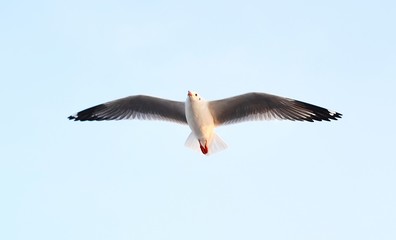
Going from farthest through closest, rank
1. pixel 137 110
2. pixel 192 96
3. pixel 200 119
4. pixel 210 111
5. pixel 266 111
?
1. pixel 137 110
2. pixel 266 111
3. pixel 210 111
4. pixel 200 119
5. pixel 192 96

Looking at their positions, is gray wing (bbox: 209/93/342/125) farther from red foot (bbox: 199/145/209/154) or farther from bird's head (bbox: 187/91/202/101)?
red foot (bbox: 199/145/209/154)

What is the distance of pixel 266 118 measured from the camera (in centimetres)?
1600

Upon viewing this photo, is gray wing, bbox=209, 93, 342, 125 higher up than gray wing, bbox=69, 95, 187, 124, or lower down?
lower down

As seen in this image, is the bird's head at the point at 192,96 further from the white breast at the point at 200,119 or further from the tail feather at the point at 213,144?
the tail feather at the point at 213,144

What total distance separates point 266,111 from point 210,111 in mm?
878

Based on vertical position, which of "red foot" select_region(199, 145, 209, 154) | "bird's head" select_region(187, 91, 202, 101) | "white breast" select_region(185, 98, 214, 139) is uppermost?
"bird's head" select_region(187, 91, 202, 101)

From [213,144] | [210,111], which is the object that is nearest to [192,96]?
[210,111]

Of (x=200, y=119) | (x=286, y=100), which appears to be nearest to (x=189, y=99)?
(x=200, y=119)

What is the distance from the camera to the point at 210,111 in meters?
15.9

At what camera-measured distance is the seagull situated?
1566 centimetres

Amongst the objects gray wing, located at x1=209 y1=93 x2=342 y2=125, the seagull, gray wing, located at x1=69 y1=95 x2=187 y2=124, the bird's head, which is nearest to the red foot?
the seagull

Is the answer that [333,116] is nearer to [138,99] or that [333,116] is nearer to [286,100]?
[286,100]

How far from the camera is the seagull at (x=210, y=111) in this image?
15.7 meters

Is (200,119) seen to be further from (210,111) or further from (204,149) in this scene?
(204,149)
